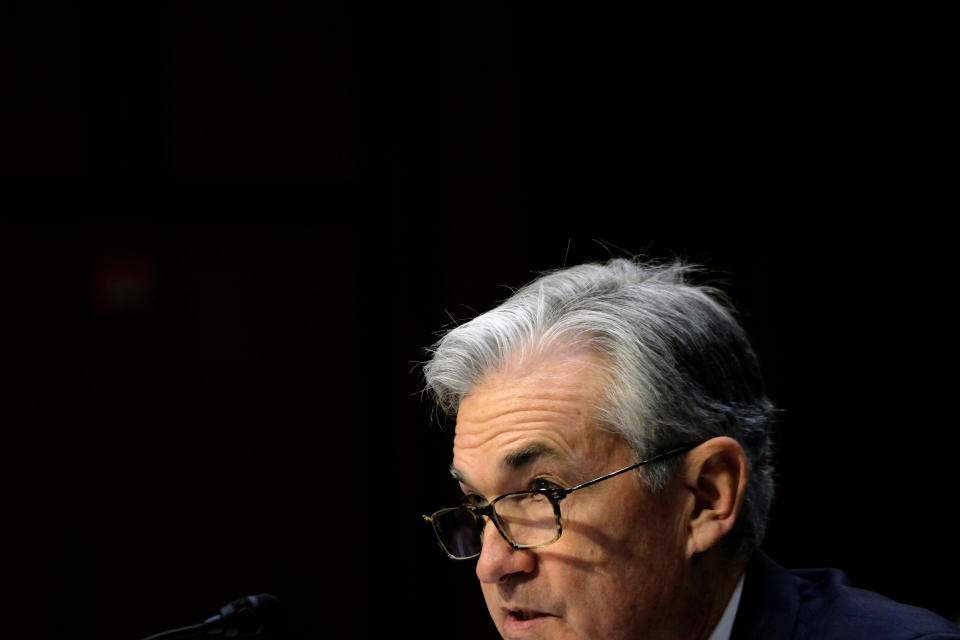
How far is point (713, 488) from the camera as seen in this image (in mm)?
1402

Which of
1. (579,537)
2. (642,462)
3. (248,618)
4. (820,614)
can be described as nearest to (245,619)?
(248,618)

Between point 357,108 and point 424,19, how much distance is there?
0.40 m

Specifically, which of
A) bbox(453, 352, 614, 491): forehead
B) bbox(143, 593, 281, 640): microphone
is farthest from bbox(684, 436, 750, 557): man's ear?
bbox(143, 593, 281, 640): microphone

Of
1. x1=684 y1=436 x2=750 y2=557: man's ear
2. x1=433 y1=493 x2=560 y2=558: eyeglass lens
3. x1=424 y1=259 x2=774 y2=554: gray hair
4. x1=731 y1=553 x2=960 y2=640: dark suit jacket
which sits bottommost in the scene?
x1=731 y1=553 x2=960 y2=640: dark suit jacket

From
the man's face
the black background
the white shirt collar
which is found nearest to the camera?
the man's face

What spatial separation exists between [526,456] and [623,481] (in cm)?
14

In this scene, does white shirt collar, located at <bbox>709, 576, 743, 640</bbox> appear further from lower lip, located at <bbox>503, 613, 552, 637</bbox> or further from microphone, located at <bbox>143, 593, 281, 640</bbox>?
microphone, located at <bbox>143, 593, 281, 640</bbox>

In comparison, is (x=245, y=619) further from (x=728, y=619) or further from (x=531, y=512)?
(x=728, y=619)

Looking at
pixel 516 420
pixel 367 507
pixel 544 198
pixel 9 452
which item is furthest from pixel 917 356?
pixel 9 452

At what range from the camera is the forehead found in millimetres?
1350

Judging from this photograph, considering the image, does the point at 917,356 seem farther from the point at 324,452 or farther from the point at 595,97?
the point at 324,452

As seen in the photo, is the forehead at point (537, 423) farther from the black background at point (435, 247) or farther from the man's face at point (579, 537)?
the black background at point (435, 247)

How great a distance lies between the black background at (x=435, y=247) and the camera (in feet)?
10.7

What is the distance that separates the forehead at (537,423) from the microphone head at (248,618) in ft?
1.32
